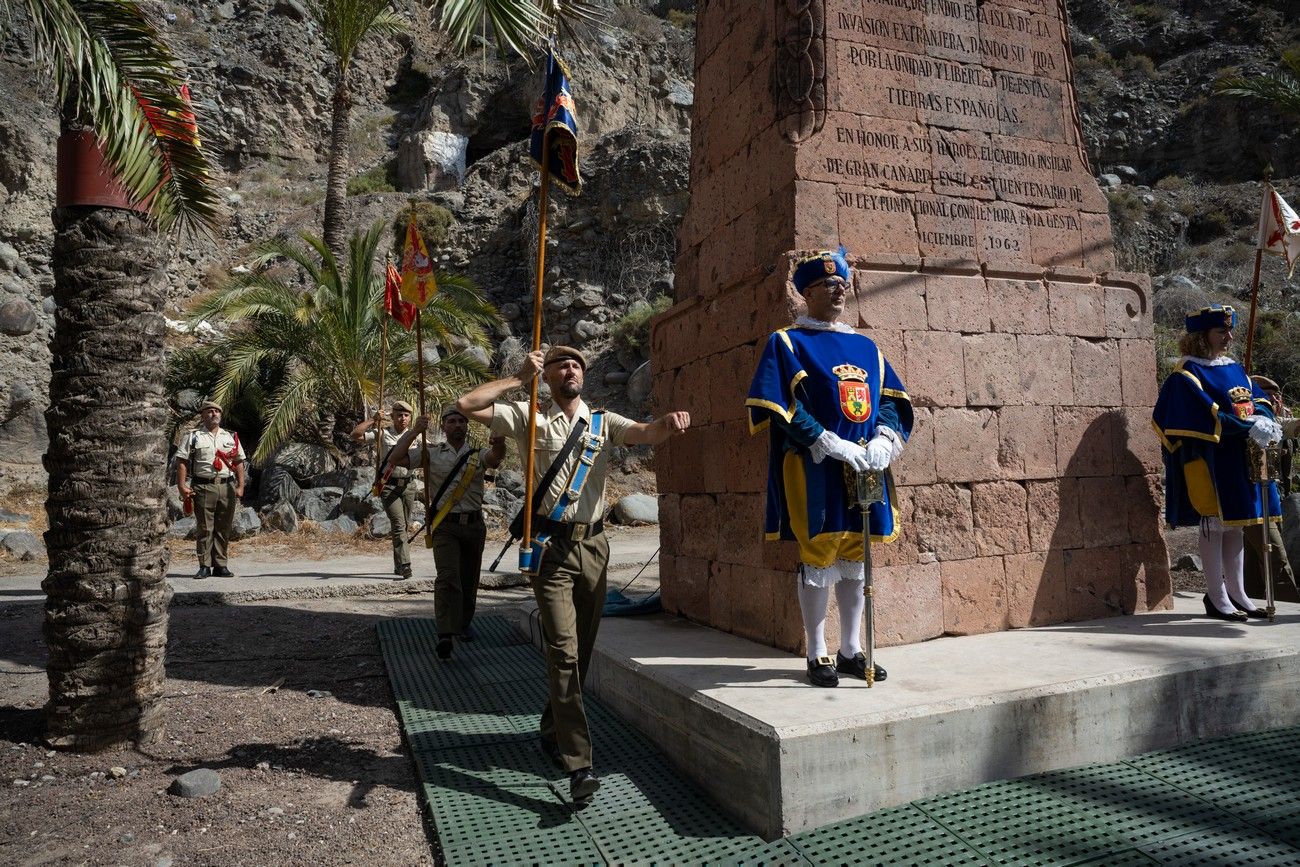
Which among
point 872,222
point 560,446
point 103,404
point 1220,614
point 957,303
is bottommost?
point 1220,614

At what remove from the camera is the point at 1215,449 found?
527 centimetres

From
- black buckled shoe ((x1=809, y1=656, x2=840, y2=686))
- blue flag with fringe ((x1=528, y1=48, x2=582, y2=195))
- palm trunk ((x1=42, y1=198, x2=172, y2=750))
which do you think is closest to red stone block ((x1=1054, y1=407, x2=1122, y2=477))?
black buckled shoe ((x1=809, y1=656, x2=840, y2=686))

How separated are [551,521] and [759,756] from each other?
1402 mm

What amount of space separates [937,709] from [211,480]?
912 cm

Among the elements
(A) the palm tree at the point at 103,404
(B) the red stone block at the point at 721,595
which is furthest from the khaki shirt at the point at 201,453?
(B) the red stone block at the point at 721,595

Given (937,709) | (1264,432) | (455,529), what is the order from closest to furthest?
(937,709)
(1264,432)
(455,529)

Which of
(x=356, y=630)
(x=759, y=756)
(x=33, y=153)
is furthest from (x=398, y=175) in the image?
(x=759, y=756)

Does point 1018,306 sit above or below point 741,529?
above

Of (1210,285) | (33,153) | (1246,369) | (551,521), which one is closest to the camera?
(551,521)

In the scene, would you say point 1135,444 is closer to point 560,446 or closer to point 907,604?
point 907,604

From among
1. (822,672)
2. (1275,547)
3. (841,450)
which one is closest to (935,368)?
(841,450)

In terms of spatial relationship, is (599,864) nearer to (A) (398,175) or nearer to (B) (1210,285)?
(B) (1210,285)

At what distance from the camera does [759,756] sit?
3.35m

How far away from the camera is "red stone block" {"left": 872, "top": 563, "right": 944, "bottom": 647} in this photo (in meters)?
4.89
